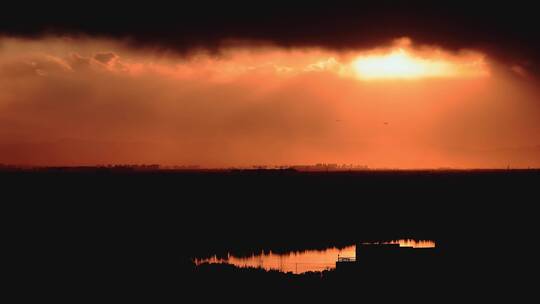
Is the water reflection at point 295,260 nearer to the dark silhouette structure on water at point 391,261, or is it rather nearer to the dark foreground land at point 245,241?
the dark foreground land at point 245,241

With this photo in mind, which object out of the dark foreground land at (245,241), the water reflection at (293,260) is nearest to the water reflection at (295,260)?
the water reflection at (293,260)

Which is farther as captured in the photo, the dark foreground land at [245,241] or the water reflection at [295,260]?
the water reflection at [295,260]

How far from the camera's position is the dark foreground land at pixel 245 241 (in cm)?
3484

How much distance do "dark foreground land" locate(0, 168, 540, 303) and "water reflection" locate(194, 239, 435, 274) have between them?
2.71 metres

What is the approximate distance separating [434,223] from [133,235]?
122ft

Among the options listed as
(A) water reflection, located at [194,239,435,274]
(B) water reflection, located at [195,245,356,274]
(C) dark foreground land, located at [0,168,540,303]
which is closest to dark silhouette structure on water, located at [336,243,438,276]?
(C) dark foreground land, located at [0,168,540,303]

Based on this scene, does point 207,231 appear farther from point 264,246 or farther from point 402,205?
point 402,205

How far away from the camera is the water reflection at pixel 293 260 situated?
52625mm

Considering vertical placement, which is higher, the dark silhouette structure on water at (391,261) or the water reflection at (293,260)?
the dark silhouette structure on water at (391,261)

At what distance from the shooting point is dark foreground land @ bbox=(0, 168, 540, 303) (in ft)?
114

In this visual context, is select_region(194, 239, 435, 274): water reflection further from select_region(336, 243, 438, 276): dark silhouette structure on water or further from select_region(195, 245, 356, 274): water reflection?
select_region(336, 243, 438, 276): dark silhouette structure on water

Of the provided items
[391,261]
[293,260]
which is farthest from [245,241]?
[391,261]

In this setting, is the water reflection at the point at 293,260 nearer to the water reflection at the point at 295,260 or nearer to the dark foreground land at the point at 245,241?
the water reflection at the point at 295,260

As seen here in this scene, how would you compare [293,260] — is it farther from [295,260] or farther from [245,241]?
[245,241]
